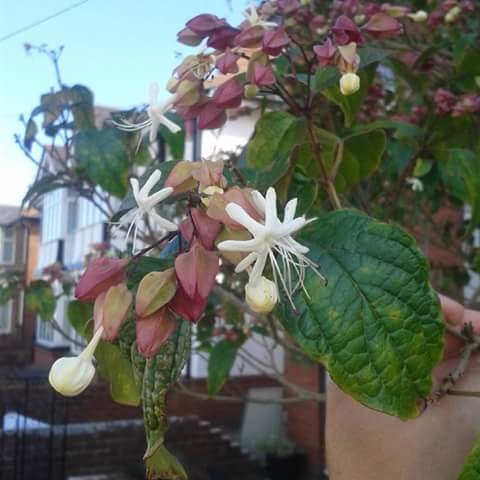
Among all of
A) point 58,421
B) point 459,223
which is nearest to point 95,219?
point 58,421

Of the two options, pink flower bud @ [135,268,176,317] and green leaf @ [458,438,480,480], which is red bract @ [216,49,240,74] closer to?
pink flower bud @ [135,268,176,317]

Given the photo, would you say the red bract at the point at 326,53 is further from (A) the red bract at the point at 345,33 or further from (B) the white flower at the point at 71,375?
(B) the white flower at the point at 71,375

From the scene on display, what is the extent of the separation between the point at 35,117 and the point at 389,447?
1.03 m

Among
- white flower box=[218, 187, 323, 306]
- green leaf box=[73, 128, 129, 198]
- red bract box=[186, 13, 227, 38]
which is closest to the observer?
white flower box=[218, 187, 323, 306]

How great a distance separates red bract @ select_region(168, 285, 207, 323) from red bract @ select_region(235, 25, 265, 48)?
0.28 meters

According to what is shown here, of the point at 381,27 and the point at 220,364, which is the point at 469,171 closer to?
the point at 381,27

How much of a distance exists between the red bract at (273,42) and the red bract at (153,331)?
273 millimetres

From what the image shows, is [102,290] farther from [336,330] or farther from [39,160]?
[39,160]

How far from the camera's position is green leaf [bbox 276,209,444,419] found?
1.29 ft

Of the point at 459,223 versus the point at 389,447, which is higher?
the point at 459,223

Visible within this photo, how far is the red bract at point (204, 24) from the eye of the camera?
1.95 ft

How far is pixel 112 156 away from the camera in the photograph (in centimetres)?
105

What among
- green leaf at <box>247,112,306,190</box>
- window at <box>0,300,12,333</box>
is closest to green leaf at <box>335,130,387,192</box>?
green leaf at <box>247,112,306,190</box>

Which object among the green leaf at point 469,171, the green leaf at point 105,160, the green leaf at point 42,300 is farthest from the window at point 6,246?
the green leaf at point 469,171
